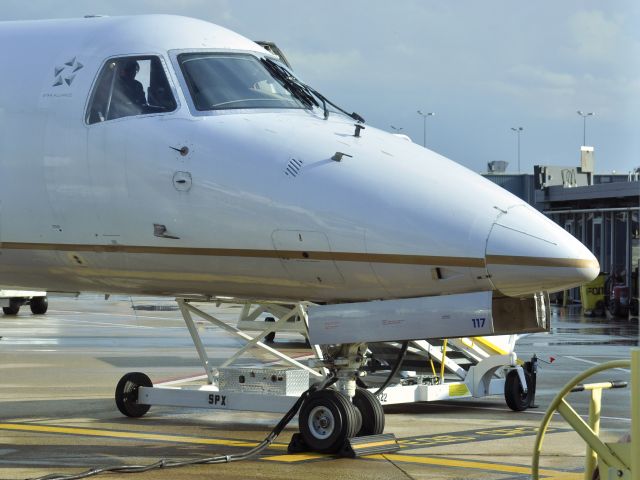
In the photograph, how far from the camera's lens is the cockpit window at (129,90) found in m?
10.9

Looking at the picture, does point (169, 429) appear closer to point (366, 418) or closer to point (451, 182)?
point (366, 418)

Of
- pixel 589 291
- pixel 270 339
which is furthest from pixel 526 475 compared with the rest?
pixel 589 291

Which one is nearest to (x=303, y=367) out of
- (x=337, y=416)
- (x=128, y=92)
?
(x=337, y=416)

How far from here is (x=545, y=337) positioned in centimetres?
2875

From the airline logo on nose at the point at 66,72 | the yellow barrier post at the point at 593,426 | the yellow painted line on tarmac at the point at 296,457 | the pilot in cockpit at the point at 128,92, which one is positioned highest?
the airline logo on nose at the point at 66,72

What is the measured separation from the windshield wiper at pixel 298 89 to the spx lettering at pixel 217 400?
3436 mm

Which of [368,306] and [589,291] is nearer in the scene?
[368,306]

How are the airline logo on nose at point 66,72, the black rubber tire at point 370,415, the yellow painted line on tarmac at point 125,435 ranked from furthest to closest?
the yellow painted line on tarmac at point 125,435 → the black rubber tire at point 370,415 → the airline logo on nose at point 66,72

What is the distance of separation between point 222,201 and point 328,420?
2.30 metres

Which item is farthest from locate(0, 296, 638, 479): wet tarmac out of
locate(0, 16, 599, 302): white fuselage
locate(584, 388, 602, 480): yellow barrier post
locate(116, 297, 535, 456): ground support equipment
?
locate(584, 388, 602, 480): yellow barrier post

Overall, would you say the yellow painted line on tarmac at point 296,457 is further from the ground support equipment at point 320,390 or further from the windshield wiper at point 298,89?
the windshield wiper at point 298,89

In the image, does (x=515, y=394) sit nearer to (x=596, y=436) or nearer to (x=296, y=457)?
(x=296, y=457)

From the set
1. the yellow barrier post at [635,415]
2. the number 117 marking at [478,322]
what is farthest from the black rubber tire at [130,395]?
the yellow barrier post at [635,415]

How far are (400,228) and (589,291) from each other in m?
31.2
